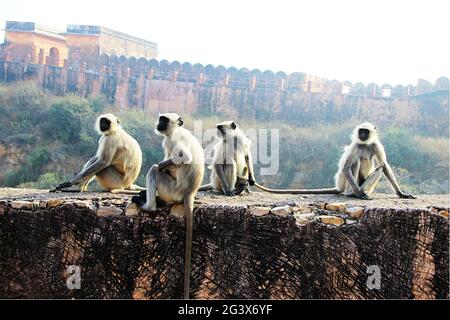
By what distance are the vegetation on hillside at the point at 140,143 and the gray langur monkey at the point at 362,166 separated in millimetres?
14245

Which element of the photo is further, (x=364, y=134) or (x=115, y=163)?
(x=364, y=134)

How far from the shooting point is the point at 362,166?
5547 mm

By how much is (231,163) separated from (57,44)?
21649 millimetres

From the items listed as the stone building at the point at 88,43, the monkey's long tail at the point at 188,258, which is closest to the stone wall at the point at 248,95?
the stone building at the point at 88,43

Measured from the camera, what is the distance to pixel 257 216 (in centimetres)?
399

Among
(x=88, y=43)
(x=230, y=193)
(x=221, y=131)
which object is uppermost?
(x=88, y=43)

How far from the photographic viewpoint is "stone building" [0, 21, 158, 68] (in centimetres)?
2423

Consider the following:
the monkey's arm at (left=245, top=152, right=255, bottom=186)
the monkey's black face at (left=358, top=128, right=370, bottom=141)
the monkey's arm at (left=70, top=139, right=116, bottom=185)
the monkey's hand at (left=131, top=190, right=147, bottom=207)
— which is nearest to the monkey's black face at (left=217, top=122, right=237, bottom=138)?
the monkey's arm at (left=245, top=152, right=255, bottom=186)

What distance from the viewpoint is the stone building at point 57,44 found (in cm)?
2423

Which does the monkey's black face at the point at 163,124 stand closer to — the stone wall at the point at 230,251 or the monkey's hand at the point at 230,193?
the stone wall at the point at 230,251

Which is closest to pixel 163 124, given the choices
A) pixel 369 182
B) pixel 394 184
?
pixel 369 182

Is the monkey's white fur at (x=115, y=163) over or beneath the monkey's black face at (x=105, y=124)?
beneath

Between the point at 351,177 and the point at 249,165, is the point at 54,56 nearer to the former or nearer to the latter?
the point at 249,165

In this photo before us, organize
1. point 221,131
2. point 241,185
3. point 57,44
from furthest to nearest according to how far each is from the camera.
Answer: point 57,44
point 221,131
point 241,185
